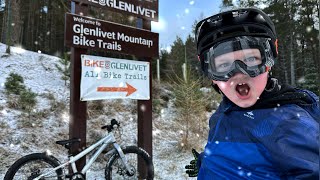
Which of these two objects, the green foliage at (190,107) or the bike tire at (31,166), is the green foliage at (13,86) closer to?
the green foliage at (190,107)

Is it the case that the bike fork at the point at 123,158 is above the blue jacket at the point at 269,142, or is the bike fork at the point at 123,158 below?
below

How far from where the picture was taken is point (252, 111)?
111 centimetres

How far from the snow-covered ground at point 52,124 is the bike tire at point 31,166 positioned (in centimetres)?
121

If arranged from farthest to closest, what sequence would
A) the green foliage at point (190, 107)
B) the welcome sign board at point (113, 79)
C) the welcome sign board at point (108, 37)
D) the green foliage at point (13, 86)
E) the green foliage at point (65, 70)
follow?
the green foliage at point (65, 70) → the green foliage at point (13, 86) → the green foliage at point (190, 107) → the welcome sign board at point (113, 79) → the welcome sign board at point (108, 37)

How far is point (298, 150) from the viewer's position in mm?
893

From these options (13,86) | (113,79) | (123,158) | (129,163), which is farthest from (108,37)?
(13,86)

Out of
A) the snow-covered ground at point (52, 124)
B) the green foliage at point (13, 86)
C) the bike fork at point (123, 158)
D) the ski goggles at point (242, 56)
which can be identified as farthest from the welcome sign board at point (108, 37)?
the green foliage at point (13, 86)

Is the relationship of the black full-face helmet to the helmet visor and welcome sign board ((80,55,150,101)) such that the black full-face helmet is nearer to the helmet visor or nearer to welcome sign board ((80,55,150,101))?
the helmet visor

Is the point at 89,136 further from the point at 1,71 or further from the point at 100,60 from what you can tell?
the point at 1,71

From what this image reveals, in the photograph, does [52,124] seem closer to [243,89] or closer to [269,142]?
[243,89]

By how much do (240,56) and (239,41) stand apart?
58 mm

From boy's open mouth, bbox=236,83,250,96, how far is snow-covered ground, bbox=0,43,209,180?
483 cm

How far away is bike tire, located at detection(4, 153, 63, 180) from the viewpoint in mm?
4098

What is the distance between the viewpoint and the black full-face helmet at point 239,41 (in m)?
1.18
